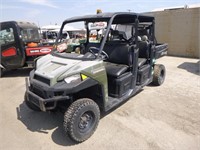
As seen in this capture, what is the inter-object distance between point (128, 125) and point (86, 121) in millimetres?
790

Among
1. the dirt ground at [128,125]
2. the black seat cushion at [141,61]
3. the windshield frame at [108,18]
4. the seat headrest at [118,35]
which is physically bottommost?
the dirt ground at [128,125]

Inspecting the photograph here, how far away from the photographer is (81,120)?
2801 millimetres

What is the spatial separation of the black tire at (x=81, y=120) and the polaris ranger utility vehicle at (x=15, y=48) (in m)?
4.26

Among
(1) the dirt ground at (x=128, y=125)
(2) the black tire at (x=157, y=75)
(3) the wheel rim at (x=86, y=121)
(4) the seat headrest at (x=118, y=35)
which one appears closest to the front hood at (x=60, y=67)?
(3) the wheel rim at (x=86, y=121)

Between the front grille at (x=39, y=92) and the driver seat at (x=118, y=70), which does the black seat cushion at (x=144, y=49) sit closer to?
the driver seat at (x=118, y=70)

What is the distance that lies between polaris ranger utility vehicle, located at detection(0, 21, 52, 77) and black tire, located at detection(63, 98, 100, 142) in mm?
4264

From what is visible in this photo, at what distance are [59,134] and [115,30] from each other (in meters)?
2.38

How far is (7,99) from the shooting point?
14.8 ft

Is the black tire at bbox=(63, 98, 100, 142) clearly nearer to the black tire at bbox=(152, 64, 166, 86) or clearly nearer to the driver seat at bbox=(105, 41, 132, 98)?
the driver seat at bbox=(105, 41, 132, 98)

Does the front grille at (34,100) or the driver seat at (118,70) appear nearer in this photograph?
the front grille at (34,100)

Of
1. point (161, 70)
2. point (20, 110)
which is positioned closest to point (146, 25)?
point (161, 70)

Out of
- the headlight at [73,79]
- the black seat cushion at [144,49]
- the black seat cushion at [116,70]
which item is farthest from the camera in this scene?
the black seat cushion at [144,49]

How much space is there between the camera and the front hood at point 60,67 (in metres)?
2.74

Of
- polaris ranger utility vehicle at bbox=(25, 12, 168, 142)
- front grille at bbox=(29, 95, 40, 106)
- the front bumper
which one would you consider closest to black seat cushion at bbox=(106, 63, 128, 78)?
polaris ranger utility vehicle at bbox=(25, 12, 168, 142)
